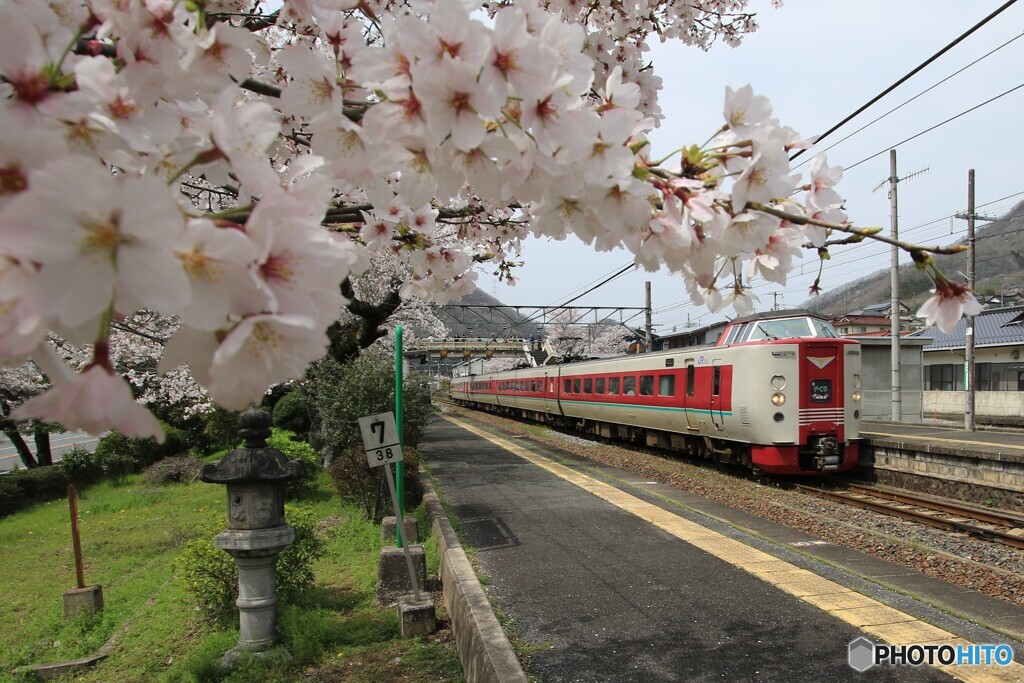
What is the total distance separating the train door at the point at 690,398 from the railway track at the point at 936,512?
2.48 metres

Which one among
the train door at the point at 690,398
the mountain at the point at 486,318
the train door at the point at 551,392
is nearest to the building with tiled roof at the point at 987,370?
the train door at the point at 551,392

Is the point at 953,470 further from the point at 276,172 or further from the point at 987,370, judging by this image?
the point at 987,370

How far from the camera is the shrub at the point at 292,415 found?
706 inches

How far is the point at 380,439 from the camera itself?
20.4 feet

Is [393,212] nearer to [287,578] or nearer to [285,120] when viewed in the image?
[285,120]

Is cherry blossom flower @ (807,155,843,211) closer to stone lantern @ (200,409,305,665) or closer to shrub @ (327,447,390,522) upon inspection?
stone lantern @ (200,409,305,665)

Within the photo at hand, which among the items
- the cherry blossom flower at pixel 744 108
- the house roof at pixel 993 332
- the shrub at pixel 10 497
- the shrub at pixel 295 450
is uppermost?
the house roof at pixel 993 332

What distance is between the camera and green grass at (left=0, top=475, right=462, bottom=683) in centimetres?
502

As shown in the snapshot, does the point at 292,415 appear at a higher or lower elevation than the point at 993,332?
lower

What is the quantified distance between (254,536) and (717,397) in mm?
9094

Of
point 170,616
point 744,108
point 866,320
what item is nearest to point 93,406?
point 744,108

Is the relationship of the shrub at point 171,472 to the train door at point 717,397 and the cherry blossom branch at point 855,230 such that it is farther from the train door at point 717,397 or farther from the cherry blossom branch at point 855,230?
the cherry blossom branch at point 855,230

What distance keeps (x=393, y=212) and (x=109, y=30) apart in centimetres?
139

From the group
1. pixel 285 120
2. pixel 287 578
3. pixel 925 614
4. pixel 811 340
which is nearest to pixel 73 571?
pixel 287 578
